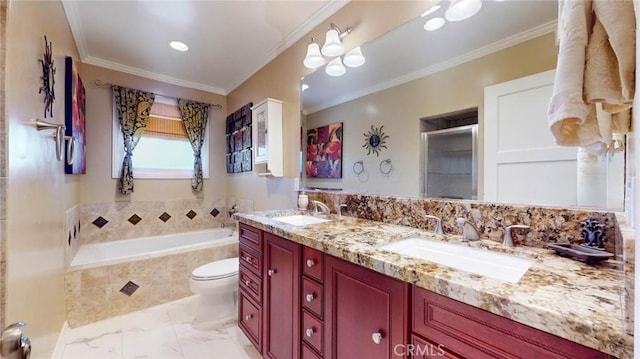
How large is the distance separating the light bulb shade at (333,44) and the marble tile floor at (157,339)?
2156 millimetres

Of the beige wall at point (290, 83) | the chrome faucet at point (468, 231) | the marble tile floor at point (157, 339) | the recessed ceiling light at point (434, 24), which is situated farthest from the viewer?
the marble tile floor at point (157, 339)

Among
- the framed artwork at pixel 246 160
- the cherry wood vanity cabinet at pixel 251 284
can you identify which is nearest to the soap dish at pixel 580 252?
the cherry wood vanity cabinet at pixel 251 284

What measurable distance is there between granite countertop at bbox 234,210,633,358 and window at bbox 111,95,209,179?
2948 millimetres

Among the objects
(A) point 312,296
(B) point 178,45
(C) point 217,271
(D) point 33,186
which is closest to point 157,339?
(C) point 217,271

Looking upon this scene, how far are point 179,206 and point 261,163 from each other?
4.98 ft

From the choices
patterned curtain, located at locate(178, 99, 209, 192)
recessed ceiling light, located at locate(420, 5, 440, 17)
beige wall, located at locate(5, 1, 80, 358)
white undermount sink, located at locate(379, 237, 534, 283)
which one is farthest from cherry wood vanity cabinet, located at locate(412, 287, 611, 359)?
patterned curtain, located at locate(178, 99, 209, 192)

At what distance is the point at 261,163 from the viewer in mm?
2688

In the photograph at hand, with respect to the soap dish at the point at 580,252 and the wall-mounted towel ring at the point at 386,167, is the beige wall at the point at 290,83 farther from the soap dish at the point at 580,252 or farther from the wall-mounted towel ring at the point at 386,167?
the soap dish at the point at 580,252

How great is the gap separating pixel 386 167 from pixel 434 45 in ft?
2.42

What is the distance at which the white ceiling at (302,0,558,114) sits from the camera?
114 centimetres

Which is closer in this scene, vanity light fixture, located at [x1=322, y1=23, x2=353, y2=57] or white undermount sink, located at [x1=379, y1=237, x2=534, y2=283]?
white undermount sink, located at [x1=379, y1=237, x2=534, y2=283]

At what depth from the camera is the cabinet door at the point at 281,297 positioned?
4.33 ft

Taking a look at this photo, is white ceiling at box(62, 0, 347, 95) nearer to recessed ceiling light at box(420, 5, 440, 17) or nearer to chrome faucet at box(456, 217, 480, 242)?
recessed ceiling light at box(420, 5, 440, 17)

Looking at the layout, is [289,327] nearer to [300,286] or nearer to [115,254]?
[300,286]
